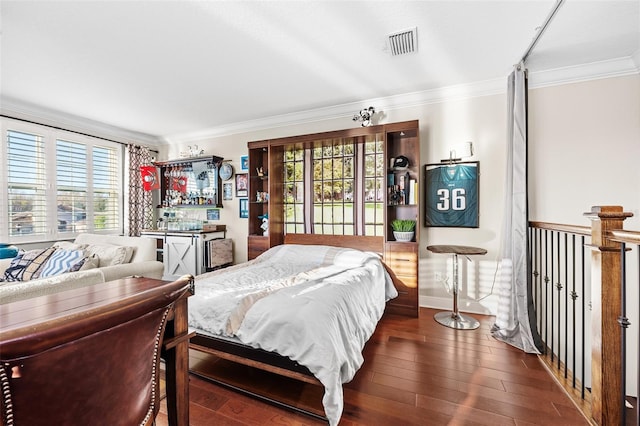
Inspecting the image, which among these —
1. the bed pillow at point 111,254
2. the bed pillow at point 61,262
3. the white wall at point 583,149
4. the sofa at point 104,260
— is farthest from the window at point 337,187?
the bed pillow at point 61,262

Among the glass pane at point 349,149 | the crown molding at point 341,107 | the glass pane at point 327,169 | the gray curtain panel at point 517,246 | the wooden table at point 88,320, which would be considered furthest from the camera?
the glass pane at point 327,169

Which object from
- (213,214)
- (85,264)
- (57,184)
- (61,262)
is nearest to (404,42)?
(85,264)

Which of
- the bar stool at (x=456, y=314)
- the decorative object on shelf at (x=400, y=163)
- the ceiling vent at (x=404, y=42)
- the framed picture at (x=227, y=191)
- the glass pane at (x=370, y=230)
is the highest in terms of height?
the ceiling vent at (x=404, y=42)

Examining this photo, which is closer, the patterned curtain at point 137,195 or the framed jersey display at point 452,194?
the framed jersey display at point 452,194

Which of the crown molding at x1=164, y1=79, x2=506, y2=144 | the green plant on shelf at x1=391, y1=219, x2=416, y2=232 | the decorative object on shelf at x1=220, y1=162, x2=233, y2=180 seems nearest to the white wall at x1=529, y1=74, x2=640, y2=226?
the crown molding at x1=164, y1=79, x2=506, y2=144

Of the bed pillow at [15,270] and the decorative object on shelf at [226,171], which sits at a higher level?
the decorative object on shelf at [226,171]

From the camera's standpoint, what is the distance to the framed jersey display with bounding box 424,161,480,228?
3344mm

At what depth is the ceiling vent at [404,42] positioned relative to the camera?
2338 mm

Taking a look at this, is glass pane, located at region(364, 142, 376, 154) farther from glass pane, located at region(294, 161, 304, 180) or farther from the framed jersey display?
glass pane, located at region(294, 161, 304, 180)

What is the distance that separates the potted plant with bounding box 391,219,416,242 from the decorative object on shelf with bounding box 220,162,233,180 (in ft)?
9.63

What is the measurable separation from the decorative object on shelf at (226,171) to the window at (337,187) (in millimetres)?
1090

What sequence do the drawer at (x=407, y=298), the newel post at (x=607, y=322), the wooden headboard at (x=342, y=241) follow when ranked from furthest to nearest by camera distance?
the wooden headboard at (x=342, y=241) → the drawer at (x=407, y=298) → the newel post at (x=607, y=322)

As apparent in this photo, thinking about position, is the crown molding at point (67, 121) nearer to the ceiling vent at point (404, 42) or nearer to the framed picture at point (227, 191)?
the framed picture at point (227, 191)

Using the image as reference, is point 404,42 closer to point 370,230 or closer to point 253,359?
point 370,230
